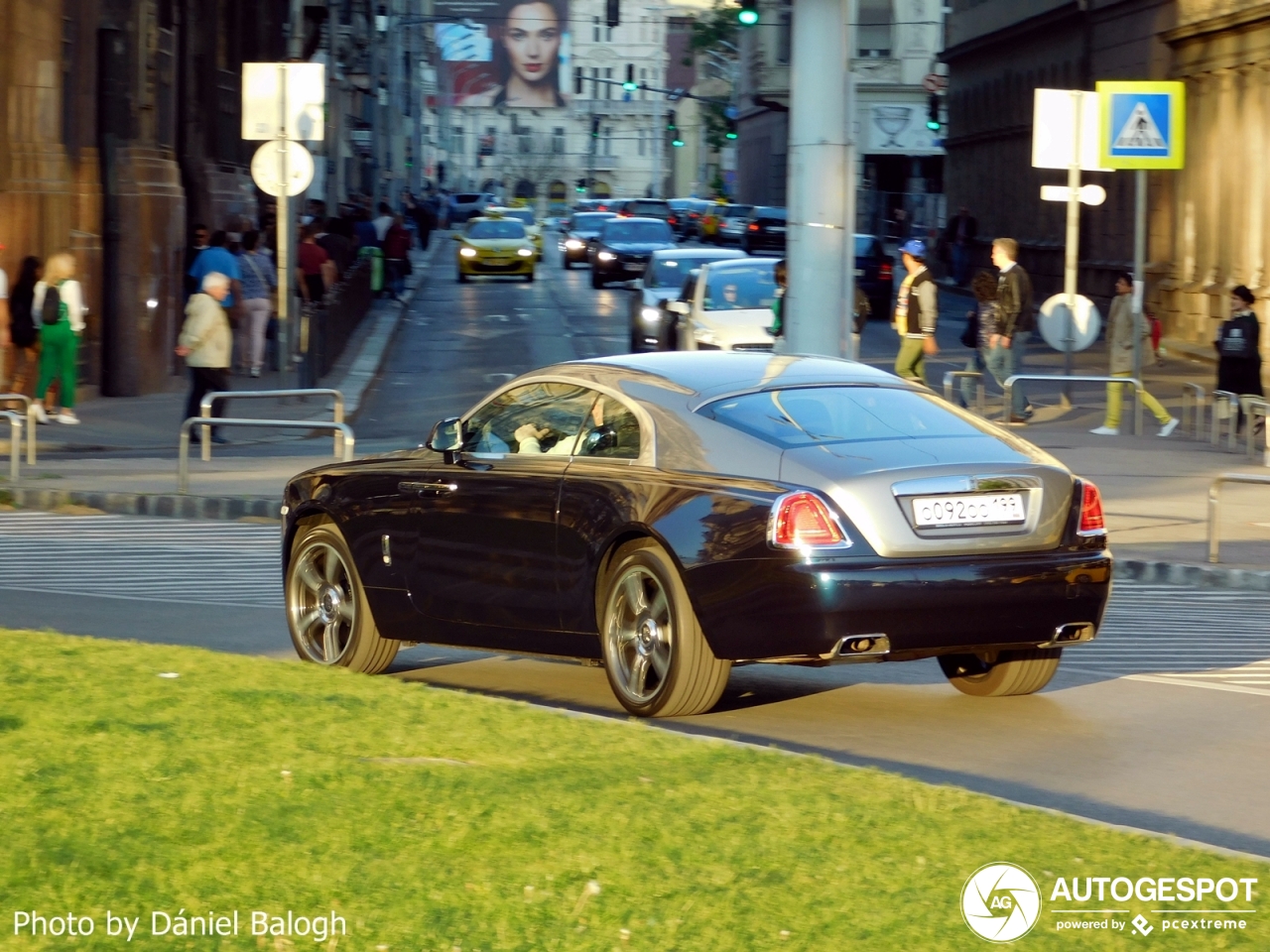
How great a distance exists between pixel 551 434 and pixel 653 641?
1.14 metres

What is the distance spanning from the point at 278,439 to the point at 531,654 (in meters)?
15.1

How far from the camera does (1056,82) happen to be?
178 ft

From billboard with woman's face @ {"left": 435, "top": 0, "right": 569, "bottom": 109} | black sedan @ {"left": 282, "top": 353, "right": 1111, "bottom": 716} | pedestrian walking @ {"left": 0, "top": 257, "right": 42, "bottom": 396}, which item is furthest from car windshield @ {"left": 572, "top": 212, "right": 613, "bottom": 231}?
billboard with woman's face @ {"left": 435, "top": 0, "right": 569, "bottom": 109}

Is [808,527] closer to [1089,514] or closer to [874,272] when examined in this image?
[1089,514]

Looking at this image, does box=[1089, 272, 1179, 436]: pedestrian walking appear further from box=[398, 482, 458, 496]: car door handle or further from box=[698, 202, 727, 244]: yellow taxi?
box=[698, 202, 727, 244]: yellow taxi

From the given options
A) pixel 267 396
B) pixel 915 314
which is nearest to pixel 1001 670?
pixel 267 396

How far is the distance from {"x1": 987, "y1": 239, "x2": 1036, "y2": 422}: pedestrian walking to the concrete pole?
603cm

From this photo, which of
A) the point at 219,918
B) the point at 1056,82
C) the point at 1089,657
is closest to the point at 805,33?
the point at 1089,657

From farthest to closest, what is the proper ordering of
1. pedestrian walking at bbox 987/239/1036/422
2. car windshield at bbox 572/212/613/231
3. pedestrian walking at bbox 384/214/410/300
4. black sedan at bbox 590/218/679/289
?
car windshield at bbox 572/212/613/231, black sedan at bbox 590/218/679/289, pedestrian walking at bbox 384/214/410/300, pedestrian walking at bbox 987/239/1036/422

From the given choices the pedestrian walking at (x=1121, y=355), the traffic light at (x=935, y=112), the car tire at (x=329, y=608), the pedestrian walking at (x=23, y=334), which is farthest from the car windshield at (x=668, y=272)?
the traffic light at (x=935, y=112)

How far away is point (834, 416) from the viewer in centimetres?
885

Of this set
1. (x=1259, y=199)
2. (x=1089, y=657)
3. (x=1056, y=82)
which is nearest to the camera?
(x=1089, y=657)

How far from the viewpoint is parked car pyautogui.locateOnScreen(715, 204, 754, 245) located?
73.5 metres

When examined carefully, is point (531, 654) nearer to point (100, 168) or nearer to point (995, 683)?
point (995, 683)
